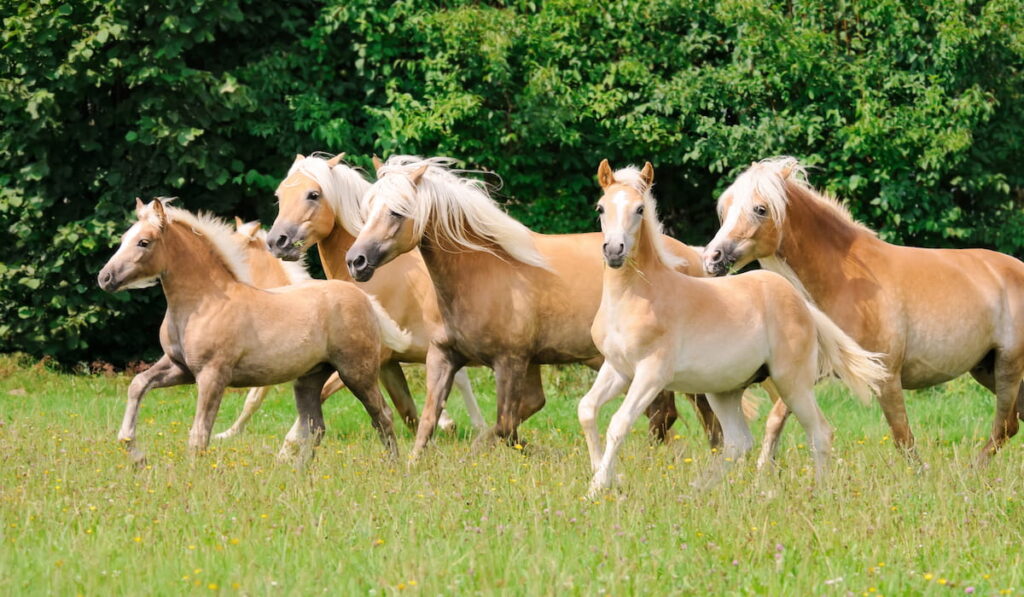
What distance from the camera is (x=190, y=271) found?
27.1ft

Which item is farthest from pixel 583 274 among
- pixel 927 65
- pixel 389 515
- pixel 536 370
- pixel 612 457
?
pixel 927 65

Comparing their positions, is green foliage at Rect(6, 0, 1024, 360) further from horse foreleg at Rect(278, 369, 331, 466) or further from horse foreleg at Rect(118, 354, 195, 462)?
horse foreleg at Rect(118, 354, 195, 462)

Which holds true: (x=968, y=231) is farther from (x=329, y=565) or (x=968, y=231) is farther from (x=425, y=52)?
(x=329, y=565)

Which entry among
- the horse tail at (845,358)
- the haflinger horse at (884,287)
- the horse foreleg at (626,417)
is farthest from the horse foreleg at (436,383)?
the horse tail at (845,358)

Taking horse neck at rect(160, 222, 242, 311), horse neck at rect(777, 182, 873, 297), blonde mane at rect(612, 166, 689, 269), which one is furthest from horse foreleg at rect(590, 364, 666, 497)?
horse neck at rect(160, 222, 242, 311)

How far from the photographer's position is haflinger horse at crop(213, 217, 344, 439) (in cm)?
1086

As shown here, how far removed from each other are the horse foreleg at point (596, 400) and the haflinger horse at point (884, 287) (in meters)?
1.21

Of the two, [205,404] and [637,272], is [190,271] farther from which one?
[637,272]

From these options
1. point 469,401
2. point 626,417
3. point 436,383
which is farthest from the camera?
point 469,401

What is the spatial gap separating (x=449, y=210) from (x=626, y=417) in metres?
2.22

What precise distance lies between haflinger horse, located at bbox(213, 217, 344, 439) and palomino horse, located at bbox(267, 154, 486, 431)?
0.84 m

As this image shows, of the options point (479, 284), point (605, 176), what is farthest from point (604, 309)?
point (479, 284)

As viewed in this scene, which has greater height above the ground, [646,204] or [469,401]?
[646,204]

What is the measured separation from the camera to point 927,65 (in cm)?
1415
